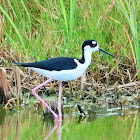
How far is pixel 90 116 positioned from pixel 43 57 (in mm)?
1597

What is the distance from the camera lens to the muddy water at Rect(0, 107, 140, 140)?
5.26 meters

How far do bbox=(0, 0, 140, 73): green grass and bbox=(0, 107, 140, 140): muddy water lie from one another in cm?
131

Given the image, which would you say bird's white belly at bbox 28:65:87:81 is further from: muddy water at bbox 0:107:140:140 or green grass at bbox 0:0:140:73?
green grass at bbox 0:0:140:73

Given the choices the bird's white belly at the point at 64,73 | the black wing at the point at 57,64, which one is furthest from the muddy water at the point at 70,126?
the black wing at the point at 57,64

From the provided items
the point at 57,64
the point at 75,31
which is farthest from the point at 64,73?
the point at 75,31

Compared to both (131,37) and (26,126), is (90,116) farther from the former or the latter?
(131,37)

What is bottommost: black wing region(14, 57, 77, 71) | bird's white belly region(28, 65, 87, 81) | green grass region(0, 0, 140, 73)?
bird's white belly region(28, 65, 87, 81)

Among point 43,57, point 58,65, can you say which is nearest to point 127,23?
point 43,57

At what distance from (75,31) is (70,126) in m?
2.65

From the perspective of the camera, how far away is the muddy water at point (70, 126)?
207 inches

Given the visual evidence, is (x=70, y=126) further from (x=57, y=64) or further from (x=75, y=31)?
(x=75, y=31)

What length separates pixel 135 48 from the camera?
719cm

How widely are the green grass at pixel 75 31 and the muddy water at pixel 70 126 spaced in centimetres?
131

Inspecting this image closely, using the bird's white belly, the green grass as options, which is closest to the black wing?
the bird's white belly
